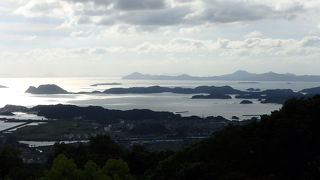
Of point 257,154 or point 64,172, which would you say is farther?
point 257,154

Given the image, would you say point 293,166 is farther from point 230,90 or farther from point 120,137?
point 230,90

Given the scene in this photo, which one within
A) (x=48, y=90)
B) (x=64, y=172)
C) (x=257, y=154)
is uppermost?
(x=48, y=90)

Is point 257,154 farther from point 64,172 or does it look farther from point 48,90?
point 48,90

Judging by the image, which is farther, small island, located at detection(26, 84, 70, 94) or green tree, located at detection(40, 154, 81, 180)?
small island, located at detection(26, 84, 70, 94)

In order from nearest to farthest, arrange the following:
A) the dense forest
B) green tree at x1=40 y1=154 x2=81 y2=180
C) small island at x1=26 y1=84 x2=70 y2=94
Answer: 1. green tree at x1=40 y1=154 x2=81 y2=180
2. the dense forest
3. small island at x1=26 y1=84 x2=70 y2=94

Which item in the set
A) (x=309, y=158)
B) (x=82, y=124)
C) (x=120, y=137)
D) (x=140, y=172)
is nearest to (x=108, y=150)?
(x=140, y=172)

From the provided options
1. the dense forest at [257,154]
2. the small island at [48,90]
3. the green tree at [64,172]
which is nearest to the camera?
the green tree at [64,172]

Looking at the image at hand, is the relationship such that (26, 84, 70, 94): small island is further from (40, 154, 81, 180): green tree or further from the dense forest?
(40, 154, 81, 180): green tree

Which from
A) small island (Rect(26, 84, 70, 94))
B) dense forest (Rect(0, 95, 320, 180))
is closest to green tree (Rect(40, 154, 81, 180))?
dense forest (Rect(0, 95, 320, 180))

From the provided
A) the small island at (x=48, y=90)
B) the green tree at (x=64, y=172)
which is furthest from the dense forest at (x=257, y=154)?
the small island at (x=48, y=90)

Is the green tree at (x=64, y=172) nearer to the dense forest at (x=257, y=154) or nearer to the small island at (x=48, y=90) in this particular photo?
the dense forest at (x=257, y=154)

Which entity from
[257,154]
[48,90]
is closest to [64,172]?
[257,154]
